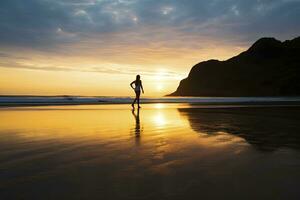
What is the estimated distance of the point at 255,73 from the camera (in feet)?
577

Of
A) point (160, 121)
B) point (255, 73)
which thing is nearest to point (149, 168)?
point (160, 121)

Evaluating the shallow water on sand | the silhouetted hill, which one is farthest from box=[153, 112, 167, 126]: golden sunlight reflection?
the silhouetted hill

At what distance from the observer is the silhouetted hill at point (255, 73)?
151875mm

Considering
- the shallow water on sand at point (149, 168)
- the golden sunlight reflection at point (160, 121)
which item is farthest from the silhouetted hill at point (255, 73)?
the shallow water on sand at point (149, 168)

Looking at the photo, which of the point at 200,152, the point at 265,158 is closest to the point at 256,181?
the point at 265,158

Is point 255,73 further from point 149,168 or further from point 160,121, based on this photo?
point 149,168

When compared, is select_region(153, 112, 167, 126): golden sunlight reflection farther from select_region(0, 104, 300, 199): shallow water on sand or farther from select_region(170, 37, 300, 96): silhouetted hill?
select_region(170, 37, 300, 96): silhouetted hill

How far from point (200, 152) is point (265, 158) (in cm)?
120

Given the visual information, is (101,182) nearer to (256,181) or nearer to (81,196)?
(81,196)

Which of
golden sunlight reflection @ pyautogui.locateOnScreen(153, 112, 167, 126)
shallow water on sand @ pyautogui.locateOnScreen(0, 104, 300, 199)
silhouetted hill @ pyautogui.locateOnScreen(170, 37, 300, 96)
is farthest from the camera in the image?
silhouetted hill @ pyautogui.locateOnScreen(170, 37, 300, 96)

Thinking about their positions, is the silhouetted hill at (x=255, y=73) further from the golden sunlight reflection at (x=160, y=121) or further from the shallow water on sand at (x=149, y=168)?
the shallow water on sand at (x=149, y=168)

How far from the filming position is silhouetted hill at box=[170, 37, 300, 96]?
152 meters

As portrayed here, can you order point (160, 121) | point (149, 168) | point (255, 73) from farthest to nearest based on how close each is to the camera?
point (255, 73), point (160, 121), point (149, 168)

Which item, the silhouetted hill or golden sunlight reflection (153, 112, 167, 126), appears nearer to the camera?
golden sunlight reflection (153, 112, 167, 126)
